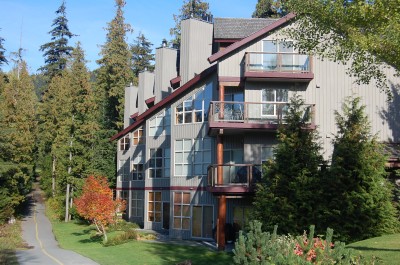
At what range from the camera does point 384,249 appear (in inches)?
577

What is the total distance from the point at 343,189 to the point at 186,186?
12.2 m

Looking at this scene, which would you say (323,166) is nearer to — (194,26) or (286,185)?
(286,185)

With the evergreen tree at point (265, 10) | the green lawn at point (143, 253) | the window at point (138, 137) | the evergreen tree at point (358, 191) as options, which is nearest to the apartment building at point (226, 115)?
the green lawn at point (143, 253)

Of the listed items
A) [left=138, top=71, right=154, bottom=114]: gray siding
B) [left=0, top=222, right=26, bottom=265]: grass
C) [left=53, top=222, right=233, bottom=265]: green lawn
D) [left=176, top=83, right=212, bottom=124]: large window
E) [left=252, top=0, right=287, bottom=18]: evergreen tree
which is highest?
[left=252, top=0, right=287, bottom=18]: evergreen tree

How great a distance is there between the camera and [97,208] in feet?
98.3

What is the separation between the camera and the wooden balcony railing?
84.7ft

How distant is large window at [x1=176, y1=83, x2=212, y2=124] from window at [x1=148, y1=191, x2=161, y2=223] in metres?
7.06

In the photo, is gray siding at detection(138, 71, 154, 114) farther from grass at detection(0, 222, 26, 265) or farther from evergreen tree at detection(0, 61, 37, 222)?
grass at detection(0, 222, 26, 265)

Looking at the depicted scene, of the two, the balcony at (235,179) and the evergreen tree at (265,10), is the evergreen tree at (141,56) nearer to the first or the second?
the evergreen tree at (265,10)

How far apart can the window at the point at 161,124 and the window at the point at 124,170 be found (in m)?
8.15

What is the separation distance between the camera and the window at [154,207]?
1425 inches

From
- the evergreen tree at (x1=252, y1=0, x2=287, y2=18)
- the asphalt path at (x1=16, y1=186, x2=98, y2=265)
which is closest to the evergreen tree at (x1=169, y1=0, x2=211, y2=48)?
the evergreen tree at (x1=252, y1=0, x2=287, y2=18)

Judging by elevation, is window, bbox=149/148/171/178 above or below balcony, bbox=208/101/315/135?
below

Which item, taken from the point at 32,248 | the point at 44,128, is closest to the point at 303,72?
the point at 32,248
